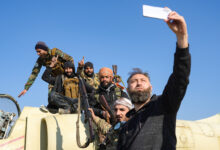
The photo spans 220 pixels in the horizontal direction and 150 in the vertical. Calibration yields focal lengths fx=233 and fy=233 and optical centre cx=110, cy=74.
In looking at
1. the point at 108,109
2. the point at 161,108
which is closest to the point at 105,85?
the point at 108,109

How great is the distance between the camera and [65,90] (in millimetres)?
5352

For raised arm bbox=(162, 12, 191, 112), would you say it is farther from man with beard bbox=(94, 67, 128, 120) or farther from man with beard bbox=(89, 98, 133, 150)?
man with beard bbox=(94, 67, 128, 120)

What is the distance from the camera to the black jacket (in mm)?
1700

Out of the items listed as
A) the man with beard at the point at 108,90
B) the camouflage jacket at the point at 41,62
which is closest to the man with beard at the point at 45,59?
the camouflage jacket at the point at 41,62

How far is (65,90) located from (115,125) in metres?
2.18

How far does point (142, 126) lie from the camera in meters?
1.94

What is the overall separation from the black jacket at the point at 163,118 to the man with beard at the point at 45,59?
4544 mm

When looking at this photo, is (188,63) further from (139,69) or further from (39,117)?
(39,117)

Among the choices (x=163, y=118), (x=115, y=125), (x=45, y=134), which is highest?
(x=163, y=118)

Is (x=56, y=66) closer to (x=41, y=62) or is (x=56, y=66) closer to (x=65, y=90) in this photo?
(x=41, y=62)

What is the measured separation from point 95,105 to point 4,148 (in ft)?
6.31

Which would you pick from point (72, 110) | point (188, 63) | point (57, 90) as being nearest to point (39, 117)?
point (72, 110)

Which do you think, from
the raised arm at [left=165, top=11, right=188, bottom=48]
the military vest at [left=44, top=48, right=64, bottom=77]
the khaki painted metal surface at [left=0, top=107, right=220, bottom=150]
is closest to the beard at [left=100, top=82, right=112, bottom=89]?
the khaki painted metal surface at [left=0, top=107, right=220, bottom=150]

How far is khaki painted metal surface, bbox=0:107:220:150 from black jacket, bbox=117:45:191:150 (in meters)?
2.13
